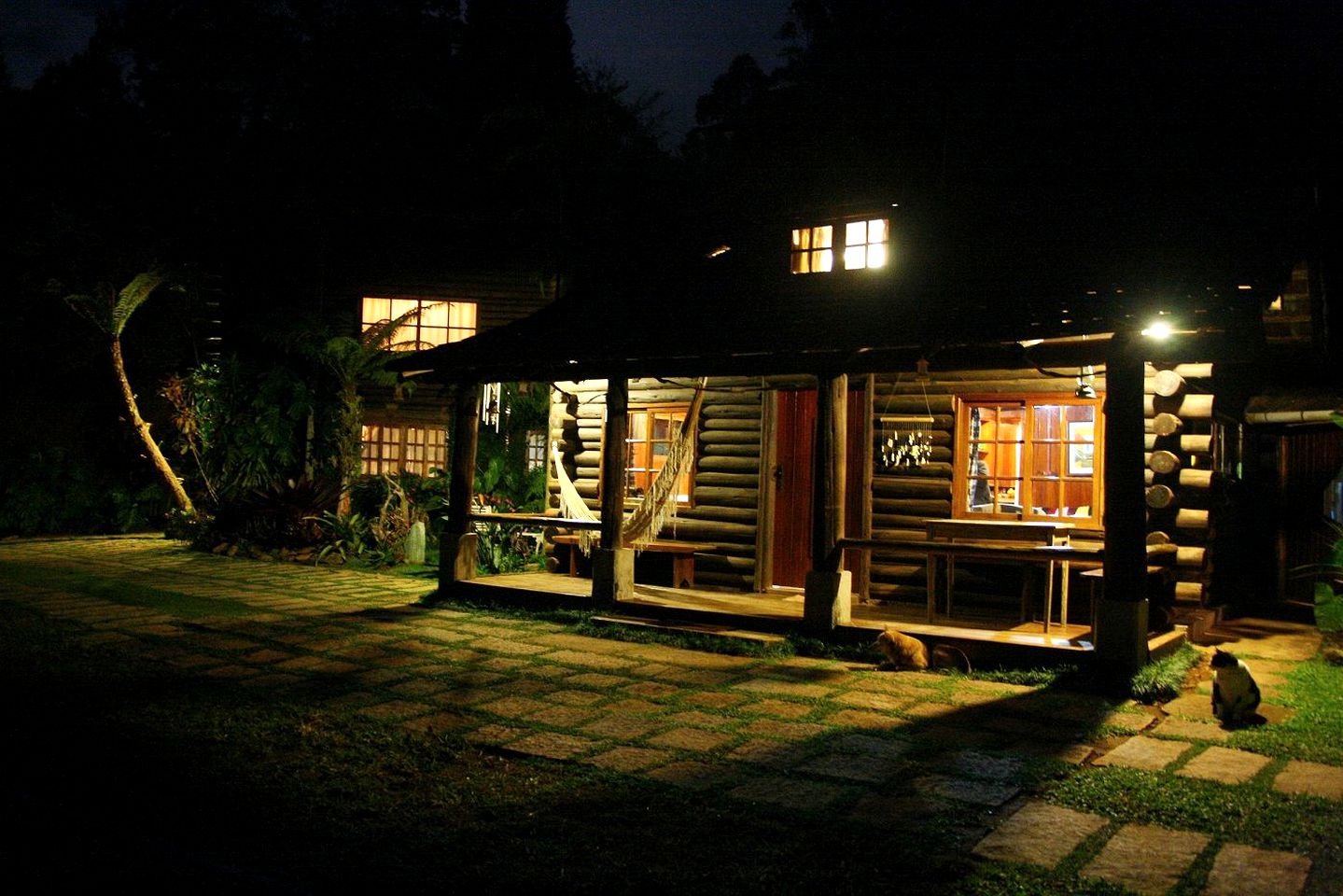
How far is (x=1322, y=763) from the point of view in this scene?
5230mm

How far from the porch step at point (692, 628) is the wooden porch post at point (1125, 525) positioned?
2557 millimetres

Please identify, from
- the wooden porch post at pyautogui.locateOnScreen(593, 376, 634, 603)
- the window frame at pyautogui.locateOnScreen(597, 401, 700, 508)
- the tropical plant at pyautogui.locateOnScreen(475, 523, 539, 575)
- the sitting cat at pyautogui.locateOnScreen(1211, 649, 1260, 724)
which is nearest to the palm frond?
the tropical plant at pyautogui.locateOnScreen(475, 523, 539, 575)

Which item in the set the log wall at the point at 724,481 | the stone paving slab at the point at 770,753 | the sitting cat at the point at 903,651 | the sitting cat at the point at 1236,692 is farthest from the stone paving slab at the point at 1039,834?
the log wall at the point at 724,481

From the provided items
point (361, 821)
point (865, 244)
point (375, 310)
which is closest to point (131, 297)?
point (375, 310)

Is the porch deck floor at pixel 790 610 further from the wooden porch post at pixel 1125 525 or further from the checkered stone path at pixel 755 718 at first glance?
the checkered stone path at pixel 755 718

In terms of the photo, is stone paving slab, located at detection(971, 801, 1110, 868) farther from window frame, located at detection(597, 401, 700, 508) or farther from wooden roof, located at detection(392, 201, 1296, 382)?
window frame, located at detection(597, 401, 700, 508)

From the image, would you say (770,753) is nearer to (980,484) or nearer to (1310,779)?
(1310,779)

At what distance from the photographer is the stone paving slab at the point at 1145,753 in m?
5.17

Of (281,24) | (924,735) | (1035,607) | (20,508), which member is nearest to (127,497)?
(20,508)

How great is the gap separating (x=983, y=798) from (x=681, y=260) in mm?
8302

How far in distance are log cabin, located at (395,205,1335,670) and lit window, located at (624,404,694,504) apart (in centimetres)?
3

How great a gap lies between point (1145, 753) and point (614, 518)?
549 cm

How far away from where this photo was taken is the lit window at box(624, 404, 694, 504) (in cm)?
1262

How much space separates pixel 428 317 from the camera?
2023cm
